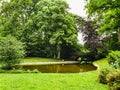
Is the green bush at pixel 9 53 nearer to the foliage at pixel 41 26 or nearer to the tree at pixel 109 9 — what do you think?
the tree at pixel 109 9

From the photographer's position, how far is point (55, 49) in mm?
35344

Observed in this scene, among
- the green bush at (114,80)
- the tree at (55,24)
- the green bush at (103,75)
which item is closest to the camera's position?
the green bush at (114,80)

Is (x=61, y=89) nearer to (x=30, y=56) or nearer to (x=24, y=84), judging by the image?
(x=24, y=84)

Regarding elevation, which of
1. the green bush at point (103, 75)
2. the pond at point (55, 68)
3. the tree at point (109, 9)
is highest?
the tree at point (109, 9)

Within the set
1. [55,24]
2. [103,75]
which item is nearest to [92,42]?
[55,24]

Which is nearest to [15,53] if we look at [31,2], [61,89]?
[61,89]

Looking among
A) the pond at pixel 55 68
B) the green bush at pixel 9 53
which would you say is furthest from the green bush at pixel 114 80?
the green bush at pixel 9 53

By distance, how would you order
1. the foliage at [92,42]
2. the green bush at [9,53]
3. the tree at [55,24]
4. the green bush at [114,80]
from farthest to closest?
the tree at [55,24] < the foliage at [92,42] < the green bush at [9,53] < the green bush at [114,80]

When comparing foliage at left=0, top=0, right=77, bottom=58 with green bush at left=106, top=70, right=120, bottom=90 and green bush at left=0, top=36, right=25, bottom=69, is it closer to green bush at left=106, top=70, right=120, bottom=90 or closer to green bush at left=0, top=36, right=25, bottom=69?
green bush at left=0, top=36, right=25, bottom=69

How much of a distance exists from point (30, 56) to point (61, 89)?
A: 26.0m

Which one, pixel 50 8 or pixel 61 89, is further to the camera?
pixel 50 8

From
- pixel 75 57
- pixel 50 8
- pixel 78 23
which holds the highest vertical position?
pixel 50 8

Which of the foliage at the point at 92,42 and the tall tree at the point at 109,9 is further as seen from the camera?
the foliage at the point at 92,42

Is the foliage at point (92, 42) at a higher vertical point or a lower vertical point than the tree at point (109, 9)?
lower
